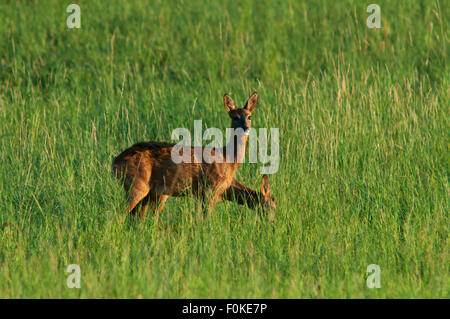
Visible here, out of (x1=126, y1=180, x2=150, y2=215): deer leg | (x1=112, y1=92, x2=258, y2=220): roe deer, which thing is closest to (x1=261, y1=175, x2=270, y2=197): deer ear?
(x1=112, y1=92, x2=258, y2=220): roe deer

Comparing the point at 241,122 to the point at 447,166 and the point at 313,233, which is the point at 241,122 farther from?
the point at 447,166

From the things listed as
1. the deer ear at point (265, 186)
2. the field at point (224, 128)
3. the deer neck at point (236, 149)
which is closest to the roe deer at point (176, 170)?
the deer neck at point (236, 149)

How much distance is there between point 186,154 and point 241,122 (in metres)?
0.65

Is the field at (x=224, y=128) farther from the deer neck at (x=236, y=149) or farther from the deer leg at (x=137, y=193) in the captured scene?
the deer neck at (x=236, y=149)

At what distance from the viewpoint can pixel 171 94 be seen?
1045 centimetres

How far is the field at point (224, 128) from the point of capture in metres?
5.96

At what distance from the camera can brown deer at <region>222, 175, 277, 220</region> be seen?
291 inches

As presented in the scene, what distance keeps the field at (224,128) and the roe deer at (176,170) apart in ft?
0.54

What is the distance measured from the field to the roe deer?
16 centimetres

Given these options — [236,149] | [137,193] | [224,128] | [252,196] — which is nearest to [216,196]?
[252,196]

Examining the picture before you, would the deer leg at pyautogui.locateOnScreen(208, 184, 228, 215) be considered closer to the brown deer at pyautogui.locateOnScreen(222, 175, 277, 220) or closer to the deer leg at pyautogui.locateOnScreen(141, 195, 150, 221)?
the brown deer at pyautogui.locateOnScreen(222, 175, 277, 220)

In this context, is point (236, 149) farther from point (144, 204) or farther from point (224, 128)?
point (224, 128)
